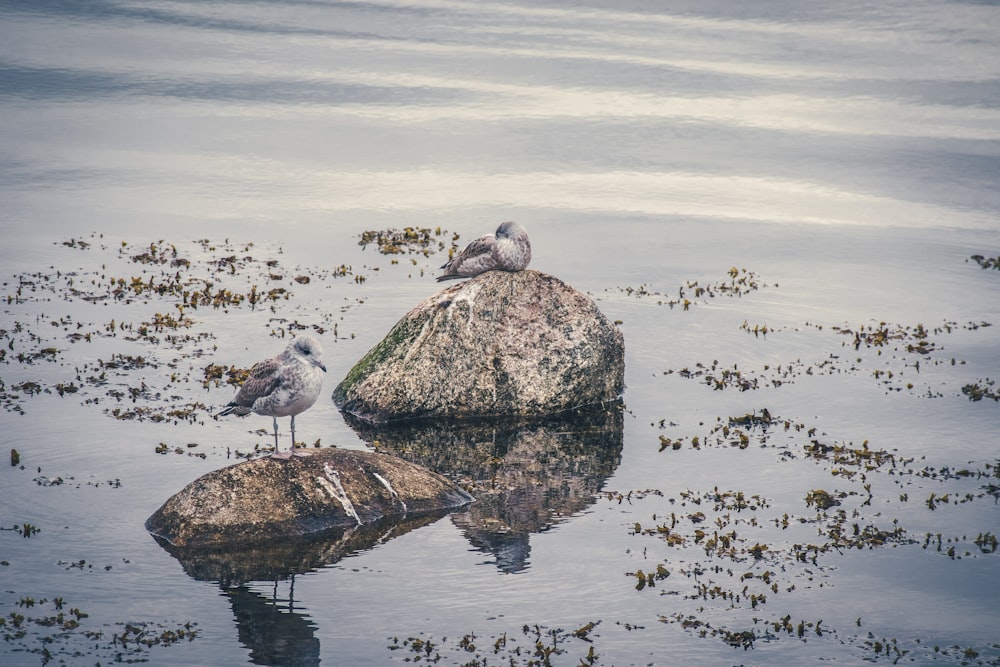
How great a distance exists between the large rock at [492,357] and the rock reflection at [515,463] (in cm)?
36

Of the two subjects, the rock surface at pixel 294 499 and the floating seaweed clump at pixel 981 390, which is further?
the floating seaweed clump at pixel 981 390

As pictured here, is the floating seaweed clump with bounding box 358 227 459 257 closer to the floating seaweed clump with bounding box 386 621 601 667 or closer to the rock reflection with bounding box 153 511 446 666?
the rock reflection with bounding box 153 511 446 666

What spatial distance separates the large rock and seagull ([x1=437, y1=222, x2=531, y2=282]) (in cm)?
19

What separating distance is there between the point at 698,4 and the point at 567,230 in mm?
54433

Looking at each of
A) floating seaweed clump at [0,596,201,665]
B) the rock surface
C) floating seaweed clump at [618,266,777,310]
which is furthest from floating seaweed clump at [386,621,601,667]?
floating seaweed clump at [618,266,777,310]

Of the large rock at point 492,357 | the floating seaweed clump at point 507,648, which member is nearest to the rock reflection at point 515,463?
the large rock at point 492,357

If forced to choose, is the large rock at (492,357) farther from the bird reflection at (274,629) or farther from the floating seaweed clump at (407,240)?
the floating seaweed clump at (407,240)

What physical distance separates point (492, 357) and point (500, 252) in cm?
175

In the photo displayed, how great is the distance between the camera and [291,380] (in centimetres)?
1569

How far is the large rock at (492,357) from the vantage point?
66.3 feet

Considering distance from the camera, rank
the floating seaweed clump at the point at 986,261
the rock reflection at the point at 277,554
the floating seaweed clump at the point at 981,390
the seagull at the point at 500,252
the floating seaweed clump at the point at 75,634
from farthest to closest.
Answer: the floating seaweed clump at the point at 986,261, the floating seaweed clump at the point at 981,390, the seagull at the point at 500,252, the rock reflection at the point at 277,554, the floating seaweed clump at the point at 75,634

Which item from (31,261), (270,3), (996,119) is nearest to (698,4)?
(270,3)

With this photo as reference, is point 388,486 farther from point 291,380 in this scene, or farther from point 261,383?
point 261,383

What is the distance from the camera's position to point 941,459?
18.4 meters
